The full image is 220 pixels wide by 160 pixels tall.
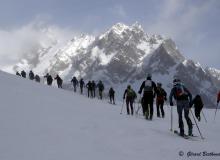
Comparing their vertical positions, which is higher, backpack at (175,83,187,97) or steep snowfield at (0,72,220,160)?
backpack at (175,83,187,97)

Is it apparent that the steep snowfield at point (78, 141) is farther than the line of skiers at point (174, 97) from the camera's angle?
No

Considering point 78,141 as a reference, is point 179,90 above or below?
above

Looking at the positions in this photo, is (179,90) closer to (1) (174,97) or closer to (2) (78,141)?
(1) (174,97)

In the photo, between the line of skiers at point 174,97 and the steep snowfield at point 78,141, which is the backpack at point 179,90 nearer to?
the line of skiers at point 174,97

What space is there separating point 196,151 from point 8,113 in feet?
26.7

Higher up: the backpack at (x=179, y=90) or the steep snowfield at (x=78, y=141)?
the backpack at (x=179, y=90)

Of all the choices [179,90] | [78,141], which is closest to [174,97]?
[179,90]

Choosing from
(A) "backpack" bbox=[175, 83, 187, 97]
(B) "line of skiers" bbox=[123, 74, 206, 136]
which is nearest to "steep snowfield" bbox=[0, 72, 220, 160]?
(B) "line of skiers" bbox=[123, 74, 206, 136]

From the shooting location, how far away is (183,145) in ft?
46.6

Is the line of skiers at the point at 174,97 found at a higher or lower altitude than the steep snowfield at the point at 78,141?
higher

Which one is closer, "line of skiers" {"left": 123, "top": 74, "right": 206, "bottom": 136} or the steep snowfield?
the steep snowfield

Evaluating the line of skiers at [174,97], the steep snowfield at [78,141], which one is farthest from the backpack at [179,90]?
the steep snowfield at [78,141]

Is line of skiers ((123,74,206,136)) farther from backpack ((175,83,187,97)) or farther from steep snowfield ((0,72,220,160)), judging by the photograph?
steep snowfield ((0,72,220,160))

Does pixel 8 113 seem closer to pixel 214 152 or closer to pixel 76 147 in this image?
pixel 76 147
